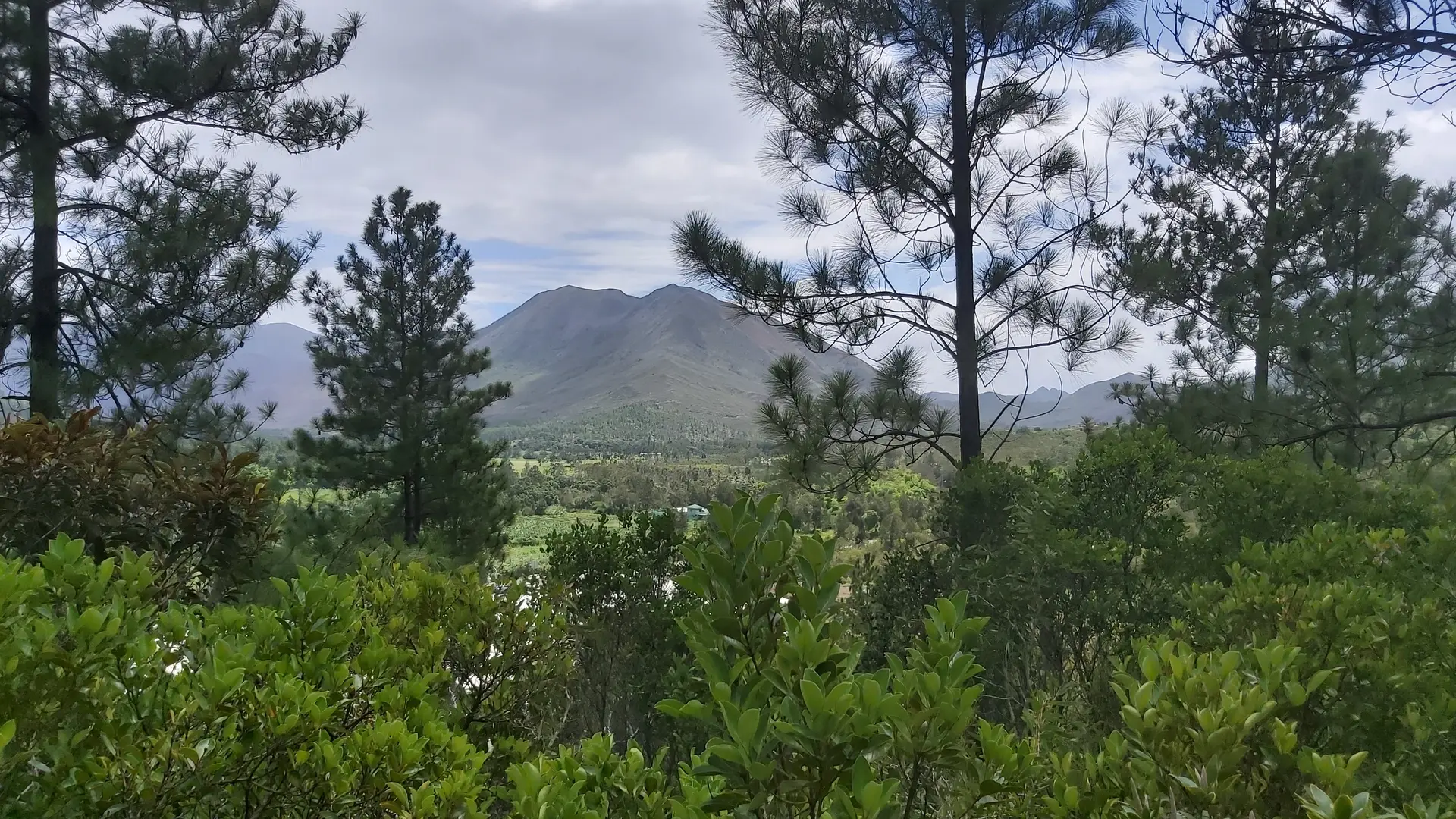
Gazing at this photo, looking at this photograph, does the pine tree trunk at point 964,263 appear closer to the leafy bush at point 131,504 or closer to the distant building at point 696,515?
the distant building at point 696,515

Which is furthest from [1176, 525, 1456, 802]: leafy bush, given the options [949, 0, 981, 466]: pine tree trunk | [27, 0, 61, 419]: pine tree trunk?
[27, 0, 61, 419]: pine tree trunk

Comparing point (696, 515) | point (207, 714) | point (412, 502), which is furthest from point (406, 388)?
point (207, 714)

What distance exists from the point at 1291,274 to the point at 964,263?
5037mm

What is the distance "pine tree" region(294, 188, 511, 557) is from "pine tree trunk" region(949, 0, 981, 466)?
906 cm

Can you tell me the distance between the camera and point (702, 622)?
3.59 feet

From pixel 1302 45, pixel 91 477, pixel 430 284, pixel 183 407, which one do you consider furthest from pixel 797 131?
pixel 430 284

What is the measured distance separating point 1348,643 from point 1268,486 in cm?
235

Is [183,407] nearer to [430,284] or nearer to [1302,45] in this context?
[430,284]

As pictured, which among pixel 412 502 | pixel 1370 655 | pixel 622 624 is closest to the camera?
pixel 1370 655

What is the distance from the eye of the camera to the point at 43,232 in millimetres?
5316

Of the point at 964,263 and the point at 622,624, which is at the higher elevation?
the point at 964,263

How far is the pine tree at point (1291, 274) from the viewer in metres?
5.38

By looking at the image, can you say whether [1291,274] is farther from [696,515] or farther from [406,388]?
[406,388]

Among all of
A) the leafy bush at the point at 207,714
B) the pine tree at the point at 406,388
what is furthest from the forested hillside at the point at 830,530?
the pine tree at the point at 406,388
